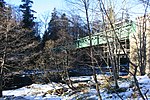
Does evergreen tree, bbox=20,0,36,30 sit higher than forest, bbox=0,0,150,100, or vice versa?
evergreen tree, bbox=20,0,36,30

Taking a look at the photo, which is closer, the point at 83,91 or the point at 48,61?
the point at 83,91

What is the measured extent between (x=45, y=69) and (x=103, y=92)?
8771 millimetres

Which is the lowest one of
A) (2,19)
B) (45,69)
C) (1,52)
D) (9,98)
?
(9,98)

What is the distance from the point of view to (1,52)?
16.9 meters

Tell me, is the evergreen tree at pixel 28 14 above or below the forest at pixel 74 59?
above

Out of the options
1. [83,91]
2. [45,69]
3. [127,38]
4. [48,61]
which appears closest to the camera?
[83,91]

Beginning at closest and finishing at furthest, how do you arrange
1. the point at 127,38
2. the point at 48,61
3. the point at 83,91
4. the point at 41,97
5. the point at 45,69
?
the point at 83,91 < the point at 41,97 < the point at 45,69 < the point at 48,61 < the point at 127,38

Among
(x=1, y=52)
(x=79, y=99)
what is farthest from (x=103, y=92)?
(x=1, y=52)

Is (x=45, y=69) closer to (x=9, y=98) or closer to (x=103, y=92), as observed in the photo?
(x=9, y=98)

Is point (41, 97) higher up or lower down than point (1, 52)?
lower down

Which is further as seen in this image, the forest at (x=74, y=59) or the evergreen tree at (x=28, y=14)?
the evergreen tree at (x=28, y=14)

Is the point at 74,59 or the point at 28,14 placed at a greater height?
the point at 28,14

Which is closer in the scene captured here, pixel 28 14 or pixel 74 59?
pixel 74 59

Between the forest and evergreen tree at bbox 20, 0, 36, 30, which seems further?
evergreen tree at bbox 20, 0, 36, 30
